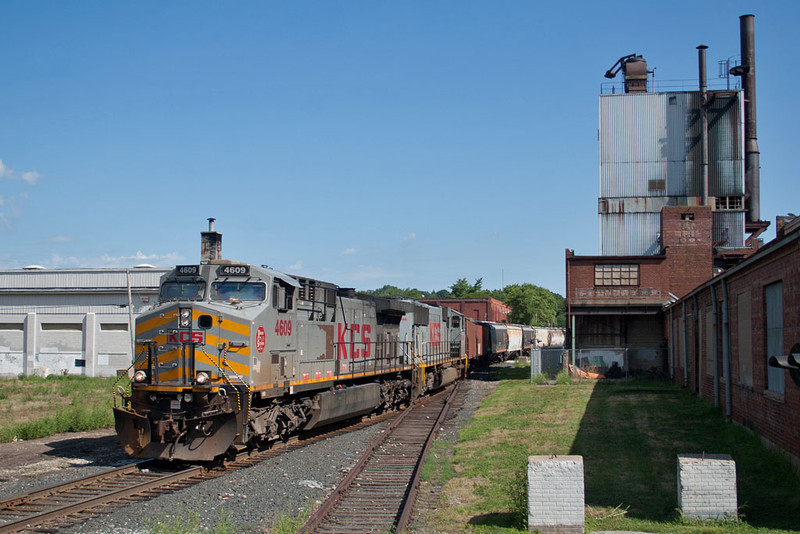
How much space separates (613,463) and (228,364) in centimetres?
705

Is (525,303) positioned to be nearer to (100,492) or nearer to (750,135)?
(750,135)

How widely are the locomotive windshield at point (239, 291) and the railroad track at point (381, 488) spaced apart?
3664mm

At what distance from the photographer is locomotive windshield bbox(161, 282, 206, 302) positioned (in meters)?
12.7

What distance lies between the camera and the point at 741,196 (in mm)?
40312

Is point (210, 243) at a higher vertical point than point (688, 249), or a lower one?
lower

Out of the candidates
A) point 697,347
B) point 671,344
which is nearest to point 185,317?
point 697,347

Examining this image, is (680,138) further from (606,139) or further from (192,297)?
(192,297)

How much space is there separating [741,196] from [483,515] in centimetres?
3756

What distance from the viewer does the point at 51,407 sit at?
21.5m

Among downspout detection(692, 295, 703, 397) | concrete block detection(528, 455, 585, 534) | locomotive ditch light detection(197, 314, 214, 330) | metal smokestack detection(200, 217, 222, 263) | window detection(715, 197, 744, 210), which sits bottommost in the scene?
concrete block detection(528, 455, 585, 534)

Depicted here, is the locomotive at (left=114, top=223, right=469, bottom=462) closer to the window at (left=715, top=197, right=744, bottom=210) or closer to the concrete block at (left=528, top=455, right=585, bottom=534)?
the concrete block at (left=528, top=455, right=585, bottom=534)

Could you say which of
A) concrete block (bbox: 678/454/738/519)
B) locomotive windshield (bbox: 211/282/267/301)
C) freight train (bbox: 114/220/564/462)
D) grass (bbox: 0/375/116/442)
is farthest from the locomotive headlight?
concrete block (bbox: 678/454/738/519)

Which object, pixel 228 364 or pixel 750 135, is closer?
pixel 228 364

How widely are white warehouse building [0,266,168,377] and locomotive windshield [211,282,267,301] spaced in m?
26.9
